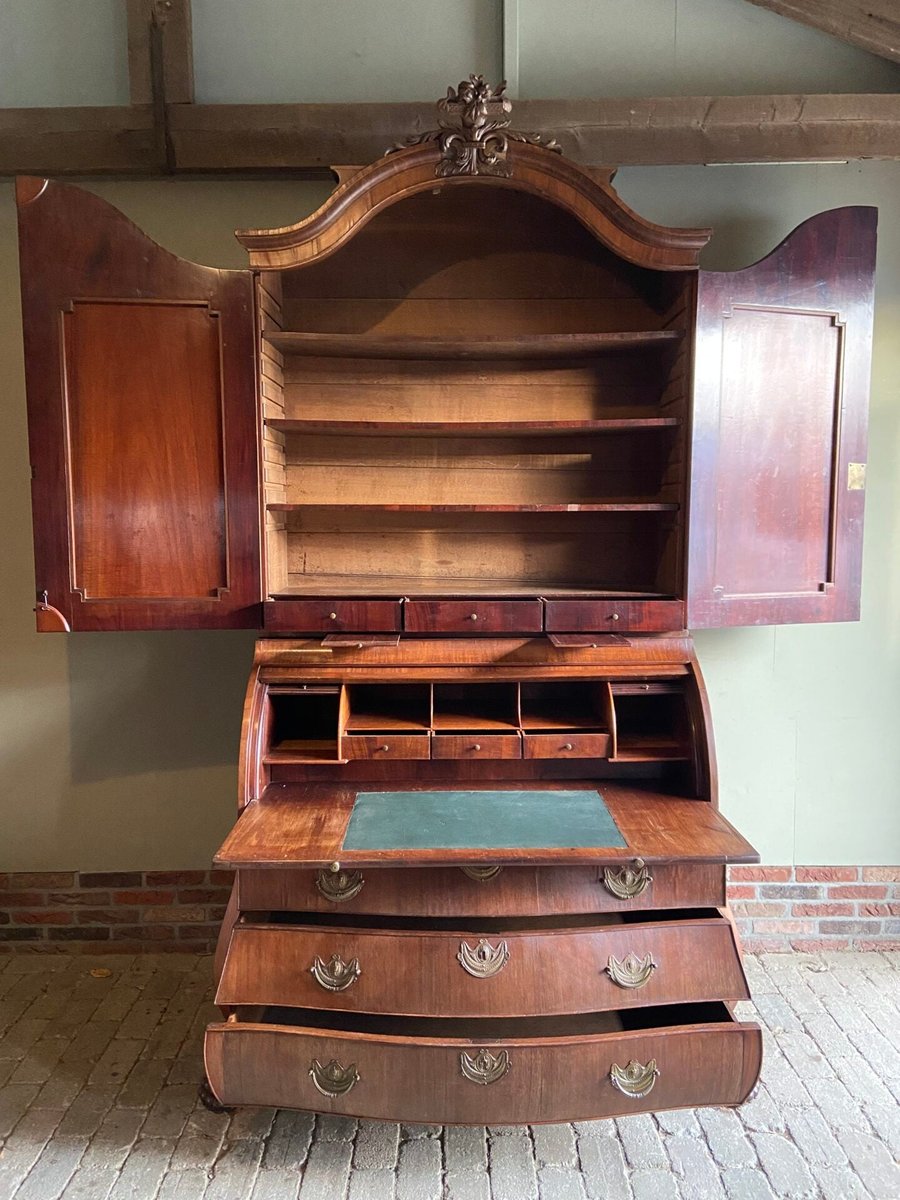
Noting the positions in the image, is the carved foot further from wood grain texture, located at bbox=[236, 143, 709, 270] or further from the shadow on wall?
wood grain texture, located at bbox=[236, 143, 709, 270]

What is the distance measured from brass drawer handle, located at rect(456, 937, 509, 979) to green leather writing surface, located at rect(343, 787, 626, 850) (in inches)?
8.5

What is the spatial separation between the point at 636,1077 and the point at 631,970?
0.67ft

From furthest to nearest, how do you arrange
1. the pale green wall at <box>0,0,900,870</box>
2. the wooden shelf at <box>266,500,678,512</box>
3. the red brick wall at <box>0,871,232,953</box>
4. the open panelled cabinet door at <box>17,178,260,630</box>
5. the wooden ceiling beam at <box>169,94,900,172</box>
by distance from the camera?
the red brick wall at <box>0,871,232,953</box> → the pale green wall at <box>0,0,900,870</box> → the wooden ceiling beam at <box>169,94,900,172</box> → the wooden shelf at <box>266,500,678,512</box> → the open panelled cabinet door at <box>17,178,260,630</box>

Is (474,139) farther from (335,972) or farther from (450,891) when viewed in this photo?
(335,972)

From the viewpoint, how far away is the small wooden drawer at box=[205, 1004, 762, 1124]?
1.46m

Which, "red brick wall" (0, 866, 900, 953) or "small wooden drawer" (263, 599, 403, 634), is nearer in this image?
"small wooden drawer" (263, 599, 403, 634)

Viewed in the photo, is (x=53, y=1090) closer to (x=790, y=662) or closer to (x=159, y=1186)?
(x=159, y=1186)

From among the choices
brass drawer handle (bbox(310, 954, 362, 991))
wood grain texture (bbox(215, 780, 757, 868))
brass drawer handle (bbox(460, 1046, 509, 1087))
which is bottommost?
brass drawer handle (bbox(460, 1046, 509, 1087))

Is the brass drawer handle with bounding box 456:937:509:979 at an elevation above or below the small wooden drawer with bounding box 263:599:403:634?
below

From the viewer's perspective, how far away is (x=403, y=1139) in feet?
5.34

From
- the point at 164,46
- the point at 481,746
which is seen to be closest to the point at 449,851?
the point at 481,746

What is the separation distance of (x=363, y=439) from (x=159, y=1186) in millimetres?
1874

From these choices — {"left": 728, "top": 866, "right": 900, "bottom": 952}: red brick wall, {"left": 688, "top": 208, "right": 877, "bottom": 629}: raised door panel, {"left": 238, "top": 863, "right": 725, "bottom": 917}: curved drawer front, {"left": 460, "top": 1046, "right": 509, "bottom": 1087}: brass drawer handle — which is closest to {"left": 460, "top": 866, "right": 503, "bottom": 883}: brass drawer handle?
{"left": 238, "top": 863, "right": 725, "bottom": 917}: curved drawer front

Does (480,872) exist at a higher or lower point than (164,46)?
lower
